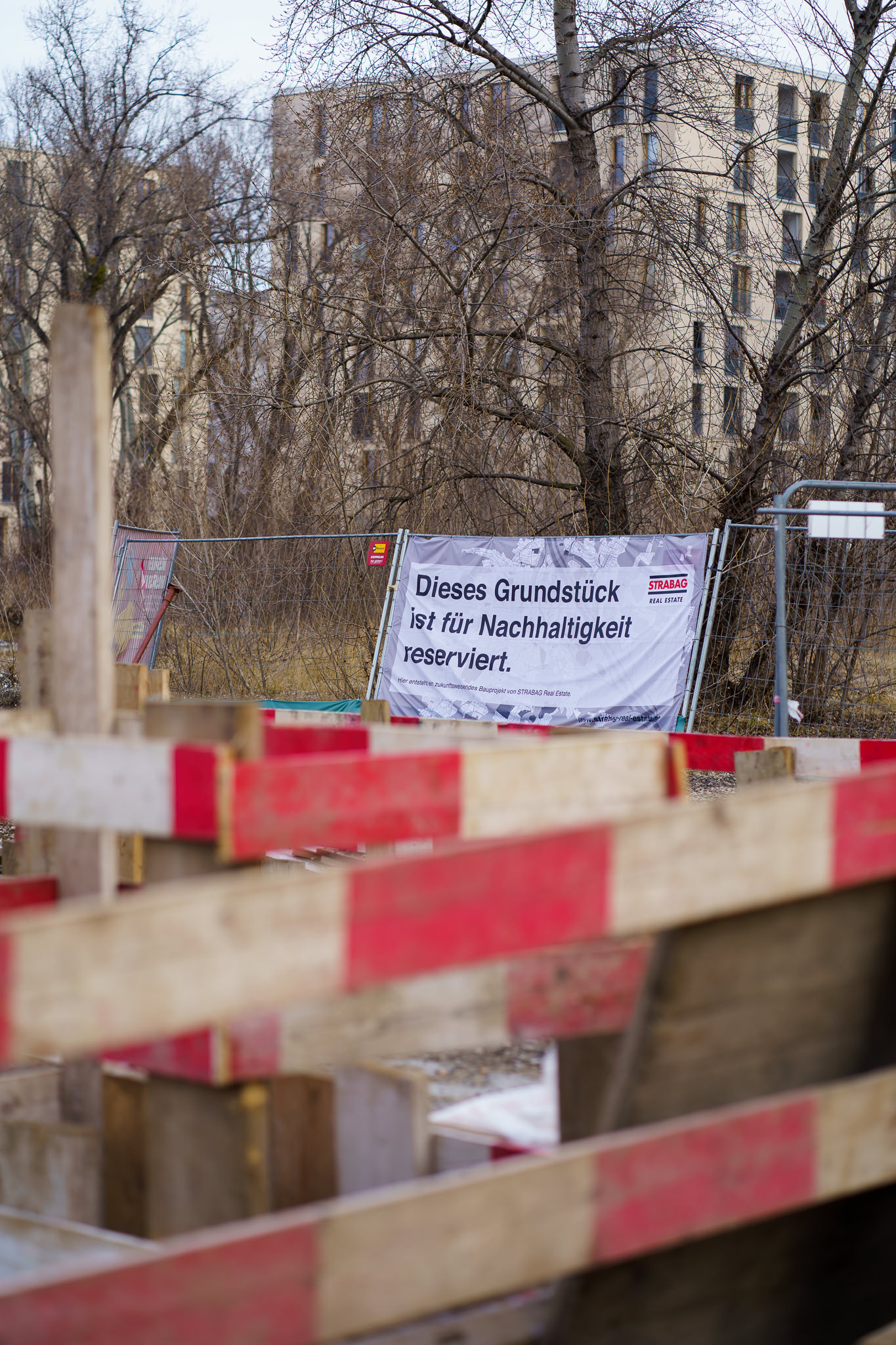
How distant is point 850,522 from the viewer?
32.4 ft

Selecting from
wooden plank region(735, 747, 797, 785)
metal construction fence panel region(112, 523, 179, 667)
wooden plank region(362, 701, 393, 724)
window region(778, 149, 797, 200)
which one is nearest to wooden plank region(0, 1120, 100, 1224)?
wooden plank region(735, 747, 797, 785)

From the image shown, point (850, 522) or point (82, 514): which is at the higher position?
point (850, 522)

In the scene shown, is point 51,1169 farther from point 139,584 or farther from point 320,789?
point 139,584

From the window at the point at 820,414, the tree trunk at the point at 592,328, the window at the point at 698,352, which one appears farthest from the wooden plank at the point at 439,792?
the window at the point at 698,352

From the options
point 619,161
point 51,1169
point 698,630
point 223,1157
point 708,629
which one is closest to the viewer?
point 223,1157

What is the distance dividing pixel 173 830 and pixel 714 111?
49.6 feet

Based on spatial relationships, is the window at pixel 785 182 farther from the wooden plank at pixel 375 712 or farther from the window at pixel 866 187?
the wooden plank at pixel 375 712

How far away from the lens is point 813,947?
250 centimetres

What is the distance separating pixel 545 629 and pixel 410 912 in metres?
10.8

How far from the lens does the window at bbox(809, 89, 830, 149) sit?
51.1 feet

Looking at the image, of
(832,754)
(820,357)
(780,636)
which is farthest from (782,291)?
(832,754)

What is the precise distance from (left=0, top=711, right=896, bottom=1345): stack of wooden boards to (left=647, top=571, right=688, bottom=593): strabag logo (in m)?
9.28

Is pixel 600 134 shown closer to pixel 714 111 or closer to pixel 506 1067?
pixel 714 111

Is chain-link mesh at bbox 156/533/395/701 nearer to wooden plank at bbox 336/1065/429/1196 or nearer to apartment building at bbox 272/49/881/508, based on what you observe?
apartment building at bbox 272/49/881/508
